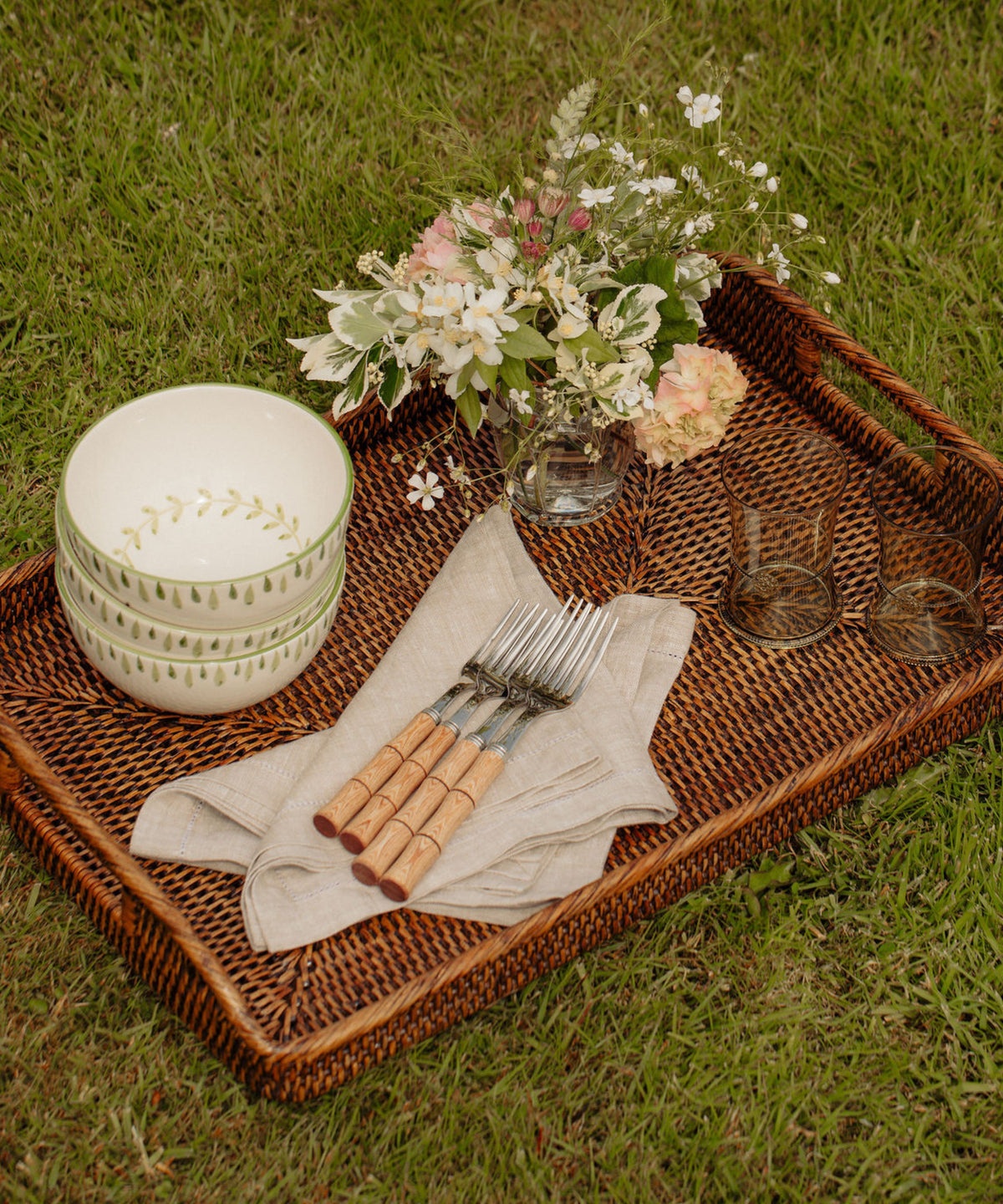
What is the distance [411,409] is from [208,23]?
1.39 meters

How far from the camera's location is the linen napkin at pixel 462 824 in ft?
4.57

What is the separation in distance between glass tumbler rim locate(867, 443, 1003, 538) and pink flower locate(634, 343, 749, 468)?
21 centimetres

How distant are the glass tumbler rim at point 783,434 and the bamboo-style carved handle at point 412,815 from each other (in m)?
0.46

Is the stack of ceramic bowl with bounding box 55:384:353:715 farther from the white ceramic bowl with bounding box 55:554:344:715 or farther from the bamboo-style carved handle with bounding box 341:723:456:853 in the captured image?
the bamboo-style carved handle with bounding box 341:723:456:853

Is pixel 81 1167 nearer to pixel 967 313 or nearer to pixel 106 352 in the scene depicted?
pixel 106 352

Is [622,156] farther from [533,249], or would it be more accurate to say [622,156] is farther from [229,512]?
[229,512]

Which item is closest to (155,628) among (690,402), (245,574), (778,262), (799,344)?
(245,574)

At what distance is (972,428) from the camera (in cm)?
227

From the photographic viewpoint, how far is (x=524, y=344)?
1.46m

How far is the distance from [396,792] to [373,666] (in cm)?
25

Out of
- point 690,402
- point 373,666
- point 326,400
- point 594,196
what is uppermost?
point 594,196

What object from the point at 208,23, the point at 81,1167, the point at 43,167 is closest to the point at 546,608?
the point at 81,1167

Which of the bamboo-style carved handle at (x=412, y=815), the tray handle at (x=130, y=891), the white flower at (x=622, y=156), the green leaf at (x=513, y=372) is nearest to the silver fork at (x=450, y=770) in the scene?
the bamboo-style carved handle at (x=412, y=815)

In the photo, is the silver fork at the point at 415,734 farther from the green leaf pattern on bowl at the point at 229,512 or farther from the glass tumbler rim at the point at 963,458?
the glass tumbler rim at the point at 963,458
